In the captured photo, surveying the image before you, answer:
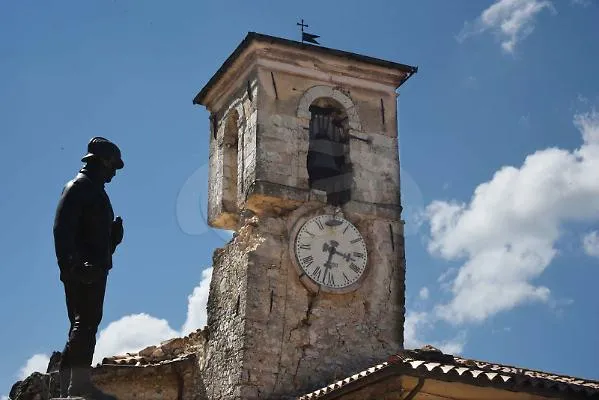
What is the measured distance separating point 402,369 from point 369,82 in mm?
6477

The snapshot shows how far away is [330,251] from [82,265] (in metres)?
8.89

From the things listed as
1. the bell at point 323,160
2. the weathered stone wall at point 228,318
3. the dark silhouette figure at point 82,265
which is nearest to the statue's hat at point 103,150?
the dark silhouette figure at point 82,265

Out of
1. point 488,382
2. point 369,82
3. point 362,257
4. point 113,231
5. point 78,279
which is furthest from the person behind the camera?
point 369,82

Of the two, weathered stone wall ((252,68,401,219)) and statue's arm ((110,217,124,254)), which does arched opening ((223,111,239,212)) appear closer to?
weathered stone wall ((252,68,401,219))

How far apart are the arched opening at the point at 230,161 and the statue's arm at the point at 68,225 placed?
9.62 m

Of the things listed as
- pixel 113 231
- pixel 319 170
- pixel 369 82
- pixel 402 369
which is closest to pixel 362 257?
pixel 319 170

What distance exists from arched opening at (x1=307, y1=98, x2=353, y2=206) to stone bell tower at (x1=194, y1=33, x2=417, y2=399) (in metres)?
0.02

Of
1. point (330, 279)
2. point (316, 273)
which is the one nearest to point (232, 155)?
point (316, 273)

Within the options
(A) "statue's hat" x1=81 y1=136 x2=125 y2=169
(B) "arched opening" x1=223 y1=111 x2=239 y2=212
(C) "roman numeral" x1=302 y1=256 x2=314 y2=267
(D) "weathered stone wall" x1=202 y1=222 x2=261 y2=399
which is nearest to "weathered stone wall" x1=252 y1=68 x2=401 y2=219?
(D) "weathered stone wall" x1=202 y1=222 x2=261 y2=399

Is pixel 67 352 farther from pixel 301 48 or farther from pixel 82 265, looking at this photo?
pixel 301 48

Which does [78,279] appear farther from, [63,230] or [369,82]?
[369,82]

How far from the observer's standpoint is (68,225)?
17.7 feet

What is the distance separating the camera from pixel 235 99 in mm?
15375

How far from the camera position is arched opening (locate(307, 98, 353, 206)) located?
14.7 metres
